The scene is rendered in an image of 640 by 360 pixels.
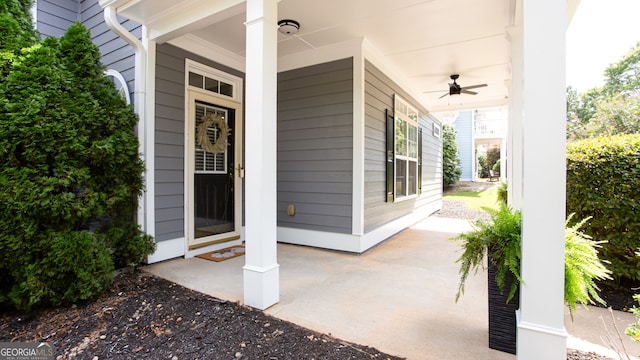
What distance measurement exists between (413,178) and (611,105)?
9.20 metres

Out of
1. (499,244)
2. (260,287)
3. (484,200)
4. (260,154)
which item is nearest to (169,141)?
(260,154)

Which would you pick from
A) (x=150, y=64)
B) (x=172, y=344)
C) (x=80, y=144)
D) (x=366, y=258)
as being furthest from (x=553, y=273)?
(x=150, y=64)

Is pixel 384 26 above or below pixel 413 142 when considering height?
above

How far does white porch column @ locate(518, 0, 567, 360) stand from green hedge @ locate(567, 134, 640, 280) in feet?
4.33

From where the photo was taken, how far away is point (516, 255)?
1.64m

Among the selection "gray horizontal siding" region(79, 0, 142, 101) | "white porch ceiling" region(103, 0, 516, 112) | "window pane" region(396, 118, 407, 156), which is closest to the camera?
"white porch ceiling" region(103, 0, 516, 112)

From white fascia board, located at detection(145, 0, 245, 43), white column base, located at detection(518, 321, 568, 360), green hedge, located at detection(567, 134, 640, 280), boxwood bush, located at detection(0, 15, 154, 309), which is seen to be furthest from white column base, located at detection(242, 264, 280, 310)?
green hedge, located at detection(567, 134, 640, 280)

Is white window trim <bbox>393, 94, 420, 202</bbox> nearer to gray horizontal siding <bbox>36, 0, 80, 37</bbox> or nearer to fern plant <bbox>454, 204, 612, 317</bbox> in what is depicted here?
fern plant <bbox>454, 204, 612, 317</bbox>

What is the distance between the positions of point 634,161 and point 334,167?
2.84 m

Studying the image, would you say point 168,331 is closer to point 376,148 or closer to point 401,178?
point 376,148

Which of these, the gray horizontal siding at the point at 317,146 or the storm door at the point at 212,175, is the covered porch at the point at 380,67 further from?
the storm door at the point at 212,175

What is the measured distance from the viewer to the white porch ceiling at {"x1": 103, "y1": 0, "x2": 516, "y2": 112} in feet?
9.78

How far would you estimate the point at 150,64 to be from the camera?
3.34 metres

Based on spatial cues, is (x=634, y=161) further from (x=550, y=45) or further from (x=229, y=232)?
(x=229, y=232)
